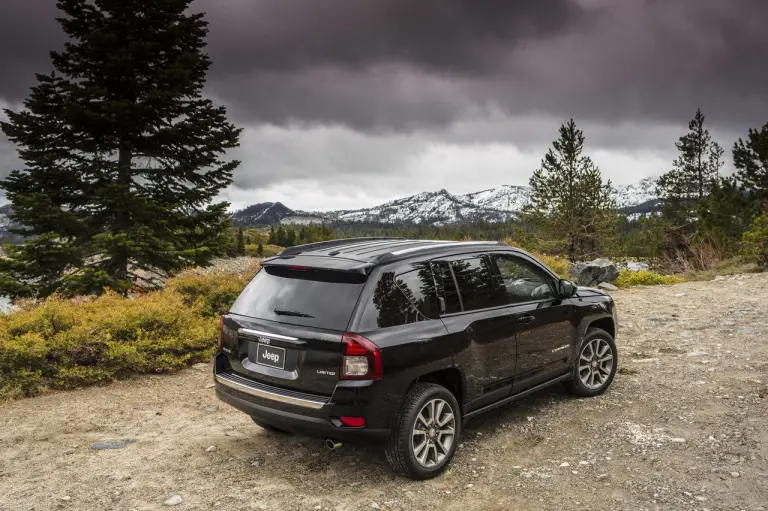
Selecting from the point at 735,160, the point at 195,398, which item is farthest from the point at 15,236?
the point at 735,160

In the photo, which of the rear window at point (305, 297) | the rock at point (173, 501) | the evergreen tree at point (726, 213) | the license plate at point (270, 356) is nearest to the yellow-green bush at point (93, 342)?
the rear window at point (305, 297)

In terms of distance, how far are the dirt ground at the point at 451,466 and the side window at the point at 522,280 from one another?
4.10 feet

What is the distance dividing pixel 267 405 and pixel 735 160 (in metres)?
37.6

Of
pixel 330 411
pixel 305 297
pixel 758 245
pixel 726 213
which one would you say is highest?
pixel 726 213

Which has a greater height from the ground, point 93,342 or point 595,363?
point 93,342

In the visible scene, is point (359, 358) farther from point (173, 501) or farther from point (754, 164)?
point (754, 164)

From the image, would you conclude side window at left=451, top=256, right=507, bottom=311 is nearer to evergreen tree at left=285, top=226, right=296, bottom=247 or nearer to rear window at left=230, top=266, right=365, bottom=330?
rear window at left=230, top=266, right=365, bottom=330

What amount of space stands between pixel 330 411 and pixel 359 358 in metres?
0.42

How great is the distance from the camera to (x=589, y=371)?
19.2 ft

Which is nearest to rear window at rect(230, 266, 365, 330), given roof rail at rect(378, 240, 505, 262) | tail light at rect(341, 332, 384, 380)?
tail light at rect(341, 332, 384, 380)

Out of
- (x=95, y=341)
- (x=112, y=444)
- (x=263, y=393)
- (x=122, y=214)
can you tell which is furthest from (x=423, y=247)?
(x=122, y=214)

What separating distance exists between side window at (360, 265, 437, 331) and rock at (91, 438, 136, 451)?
9.25ft

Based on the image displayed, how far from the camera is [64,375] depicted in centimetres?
642

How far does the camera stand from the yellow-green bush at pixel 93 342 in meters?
6.29
